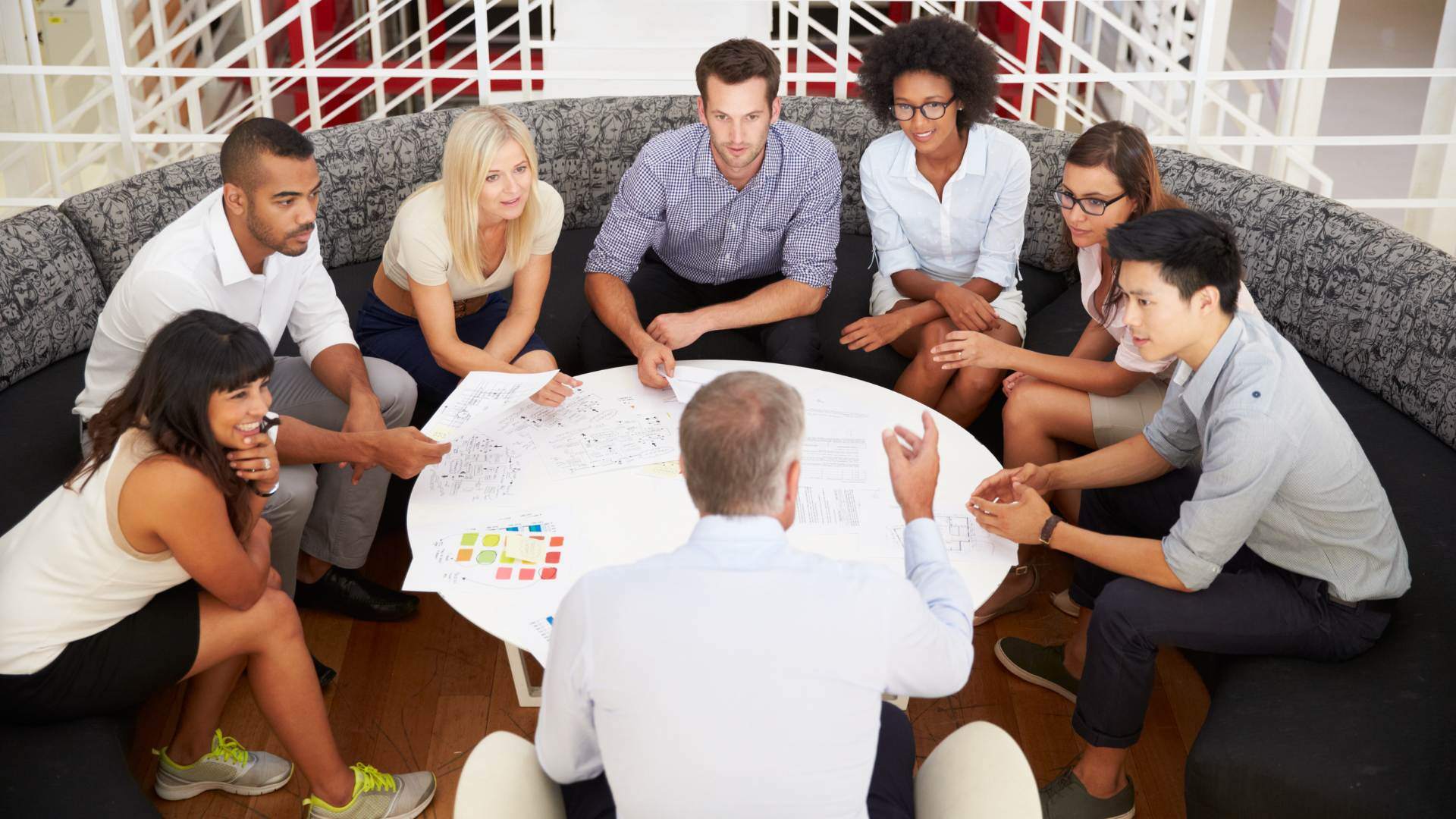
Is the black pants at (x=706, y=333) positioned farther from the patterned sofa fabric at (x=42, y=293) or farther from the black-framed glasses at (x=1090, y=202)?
the patterned sofa fabric at (x=42, y=293)

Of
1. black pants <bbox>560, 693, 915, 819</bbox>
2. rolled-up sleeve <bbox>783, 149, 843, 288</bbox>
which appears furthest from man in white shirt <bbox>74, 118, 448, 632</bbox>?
rolled-up sleeve <bbox>783, 149, 843, 288</bbox>

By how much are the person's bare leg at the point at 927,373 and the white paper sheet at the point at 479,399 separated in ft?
3.15

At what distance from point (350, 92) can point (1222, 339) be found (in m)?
6.04

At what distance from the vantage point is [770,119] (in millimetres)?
2988

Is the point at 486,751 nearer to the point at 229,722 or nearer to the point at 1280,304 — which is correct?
the point at 229,722

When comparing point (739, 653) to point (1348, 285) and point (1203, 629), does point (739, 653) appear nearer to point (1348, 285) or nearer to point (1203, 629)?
point (1203, 629)

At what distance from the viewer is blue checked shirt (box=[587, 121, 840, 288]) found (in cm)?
311

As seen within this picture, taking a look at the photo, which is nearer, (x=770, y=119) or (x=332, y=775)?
(x=332, y=775)

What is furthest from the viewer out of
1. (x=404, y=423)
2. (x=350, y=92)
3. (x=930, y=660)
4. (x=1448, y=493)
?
(x=350, y=92)

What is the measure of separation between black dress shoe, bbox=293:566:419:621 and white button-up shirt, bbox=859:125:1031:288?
1.52m

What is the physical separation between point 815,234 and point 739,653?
201cm

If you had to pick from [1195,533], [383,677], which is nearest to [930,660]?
[1195,533]

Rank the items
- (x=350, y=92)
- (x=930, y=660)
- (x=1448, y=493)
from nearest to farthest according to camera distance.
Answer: (x=930, y=660)
(x=1448, y=493)
(x=350, y=92)

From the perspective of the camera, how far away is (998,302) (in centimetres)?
318
